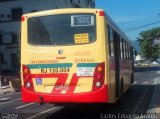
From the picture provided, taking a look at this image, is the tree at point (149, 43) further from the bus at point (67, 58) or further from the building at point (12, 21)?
the bus at point (67, 58)

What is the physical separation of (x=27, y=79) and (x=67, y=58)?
1.32 meters

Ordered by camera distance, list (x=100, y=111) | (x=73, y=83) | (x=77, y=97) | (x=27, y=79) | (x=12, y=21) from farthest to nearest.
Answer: (x=12, y=21) < (x=100, y=111) < (x=27, y=79) < (x=73, y=83) < (x=77, y=97)

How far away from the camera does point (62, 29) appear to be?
41.5 ft

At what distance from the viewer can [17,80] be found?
29500 mm

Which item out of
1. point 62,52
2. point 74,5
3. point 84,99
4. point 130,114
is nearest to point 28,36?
point 62,52

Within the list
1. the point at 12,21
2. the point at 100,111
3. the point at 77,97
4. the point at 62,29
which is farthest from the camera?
the point at 12,21

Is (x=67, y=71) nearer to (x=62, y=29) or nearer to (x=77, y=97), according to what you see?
(x=77, y=97)

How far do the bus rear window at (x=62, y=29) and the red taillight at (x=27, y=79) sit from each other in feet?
2.62

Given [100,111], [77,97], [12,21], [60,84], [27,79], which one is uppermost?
[12,21]

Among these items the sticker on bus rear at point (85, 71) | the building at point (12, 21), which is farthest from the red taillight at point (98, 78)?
the building at point (12, 21)

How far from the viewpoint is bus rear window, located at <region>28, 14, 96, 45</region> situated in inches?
492

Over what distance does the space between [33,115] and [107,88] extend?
3.08 m

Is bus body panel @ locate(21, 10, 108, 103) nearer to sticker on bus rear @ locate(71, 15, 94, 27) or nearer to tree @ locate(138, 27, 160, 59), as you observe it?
sticker on bus rear @ locate(71, 15, 94, 27)

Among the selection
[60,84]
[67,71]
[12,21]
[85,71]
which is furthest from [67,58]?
[12,21]
